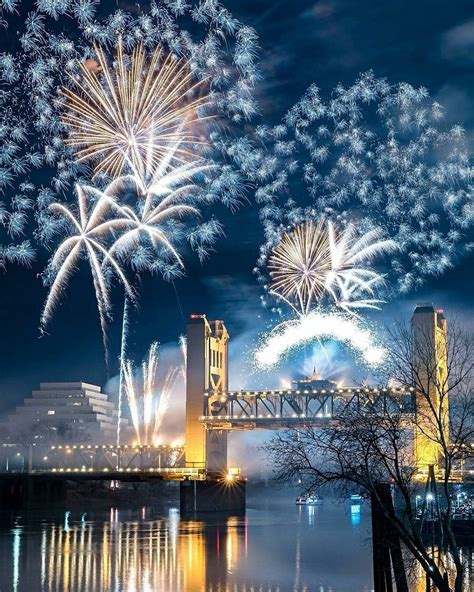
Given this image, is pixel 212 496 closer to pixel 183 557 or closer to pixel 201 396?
pixel 201 396

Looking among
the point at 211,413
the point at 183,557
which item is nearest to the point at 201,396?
the point at 211,413

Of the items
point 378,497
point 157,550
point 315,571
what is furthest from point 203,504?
point 378,497

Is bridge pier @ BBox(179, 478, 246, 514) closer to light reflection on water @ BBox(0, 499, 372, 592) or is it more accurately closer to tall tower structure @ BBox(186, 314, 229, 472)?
tall tower structure @ BBox(186, 314, 229, 472)

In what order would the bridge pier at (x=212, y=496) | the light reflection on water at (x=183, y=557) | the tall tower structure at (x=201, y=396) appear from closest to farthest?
the light reflection on water at (x=183, y=557) < the bridge pier at (x=212, y=496) < the tall tower structure at (x=201, y=396)

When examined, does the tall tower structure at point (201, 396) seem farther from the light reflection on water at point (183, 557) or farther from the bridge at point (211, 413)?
the light reflection on water at point (183, 557)

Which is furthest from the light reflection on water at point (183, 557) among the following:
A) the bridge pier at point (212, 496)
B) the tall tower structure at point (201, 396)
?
the tall tower structure at point (201, 396)

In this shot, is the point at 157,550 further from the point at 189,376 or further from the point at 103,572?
the point at 189,376

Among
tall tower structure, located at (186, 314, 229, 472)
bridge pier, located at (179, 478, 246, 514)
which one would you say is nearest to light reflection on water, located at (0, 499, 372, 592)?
bridge pier, located at (179, 478, 246, 514)
